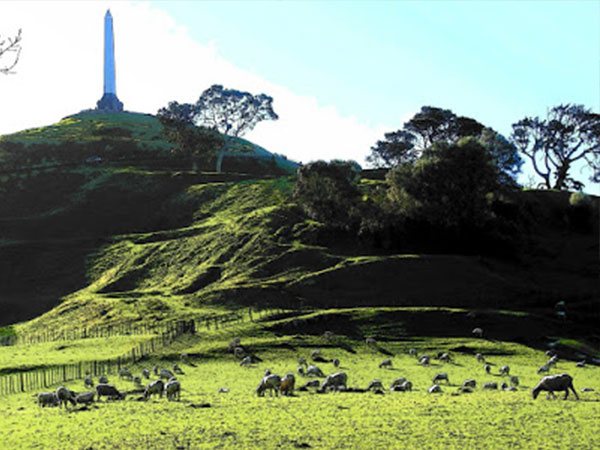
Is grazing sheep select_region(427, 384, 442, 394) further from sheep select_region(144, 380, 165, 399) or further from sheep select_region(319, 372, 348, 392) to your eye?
sheep select_region(144, 380, 165, 399)

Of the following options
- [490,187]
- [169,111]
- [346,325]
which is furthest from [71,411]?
[169,111]

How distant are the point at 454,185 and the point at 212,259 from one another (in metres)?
38.9

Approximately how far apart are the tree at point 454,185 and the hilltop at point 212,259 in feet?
21.7

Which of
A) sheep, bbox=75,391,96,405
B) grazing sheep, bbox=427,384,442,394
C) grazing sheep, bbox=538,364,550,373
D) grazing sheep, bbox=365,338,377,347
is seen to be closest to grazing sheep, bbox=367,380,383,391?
grazing sheep, bbox=427,384,442,394

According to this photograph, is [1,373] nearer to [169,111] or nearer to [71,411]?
[71,411]

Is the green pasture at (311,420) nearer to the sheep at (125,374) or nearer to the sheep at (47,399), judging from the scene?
the sheep at (47,399)

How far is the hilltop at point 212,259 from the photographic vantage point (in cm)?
8962

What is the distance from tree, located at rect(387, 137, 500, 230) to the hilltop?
663cm

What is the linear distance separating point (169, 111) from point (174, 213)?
49.1 m

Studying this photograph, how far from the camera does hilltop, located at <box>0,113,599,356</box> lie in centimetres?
8962

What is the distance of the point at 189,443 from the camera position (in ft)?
95.3

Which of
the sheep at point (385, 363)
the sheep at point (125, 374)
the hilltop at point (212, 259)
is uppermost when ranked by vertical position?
the hilltop at point (212, 259)

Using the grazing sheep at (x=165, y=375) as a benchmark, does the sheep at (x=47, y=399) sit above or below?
above

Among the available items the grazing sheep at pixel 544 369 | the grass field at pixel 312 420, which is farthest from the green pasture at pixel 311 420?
the grazing sheep at pixel 544 369
